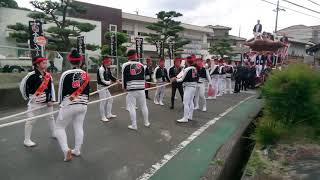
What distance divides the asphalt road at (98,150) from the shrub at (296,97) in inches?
88.8

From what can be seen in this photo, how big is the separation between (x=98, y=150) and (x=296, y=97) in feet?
13.2

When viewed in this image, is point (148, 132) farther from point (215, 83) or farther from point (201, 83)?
point (215, 83)

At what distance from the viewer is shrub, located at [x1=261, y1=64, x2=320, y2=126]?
24.2 ft

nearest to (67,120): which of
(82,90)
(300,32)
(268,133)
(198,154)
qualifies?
(82,90)

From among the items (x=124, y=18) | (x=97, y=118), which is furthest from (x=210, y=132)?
(x=124, y=18)

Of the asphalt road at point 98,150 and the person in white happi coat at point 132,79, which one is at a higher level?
the person in white happi coat at point 132,79

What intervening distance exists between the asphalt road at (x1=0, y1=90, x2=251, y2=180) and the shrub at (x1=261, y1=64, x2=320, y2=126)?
2257 mm

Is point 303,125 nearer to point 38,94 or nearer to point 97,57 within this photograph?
point 38,94

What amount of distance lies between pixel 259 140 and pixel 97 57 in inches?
522

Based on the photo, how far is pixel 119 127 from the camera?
375 inches

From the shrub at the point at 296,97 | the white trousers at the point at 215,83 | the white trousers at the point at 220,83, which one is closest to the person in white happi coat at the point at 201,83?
the white trousers at the point at 215,83

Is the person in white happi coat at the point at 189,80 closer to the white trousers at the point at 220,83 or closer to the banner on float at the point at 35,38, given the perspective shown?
the banner on float at the point at 35,38

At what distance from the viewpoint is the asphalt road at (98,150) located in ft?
19.3

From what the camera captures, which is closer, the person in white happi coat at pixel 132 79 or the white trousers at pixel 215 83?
the person in white happi coat at pixel 132 79
